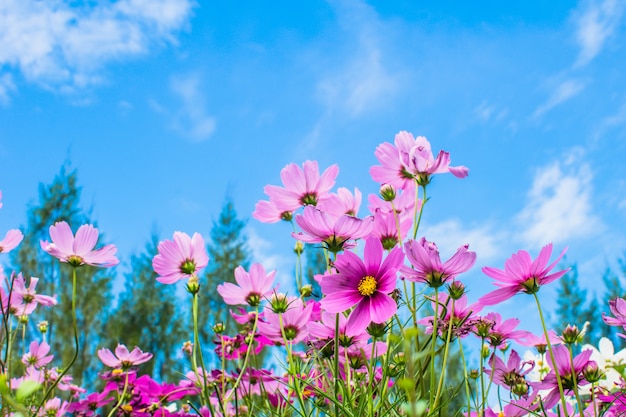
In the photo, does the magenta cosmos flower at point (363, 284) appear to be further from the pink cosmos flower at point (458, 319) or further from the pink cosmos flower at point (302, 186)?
the pink cosmos flower at point (302, 186)

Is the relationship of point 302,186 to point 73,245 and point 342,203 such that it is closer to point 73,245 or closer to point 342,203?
point 342,203

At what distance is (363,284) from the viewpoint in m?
0.84

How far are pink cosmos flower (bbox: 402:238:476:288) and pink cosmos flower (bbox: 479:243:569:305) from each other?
7 centimetres

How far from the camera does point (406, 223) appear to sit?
40.5 inches

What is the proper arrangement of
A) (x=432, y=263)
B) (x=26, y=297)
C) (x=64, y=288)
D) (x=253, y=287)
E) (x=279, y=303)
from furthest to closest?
(x=64, y=288) < (x=26, y=297) < (x=253, y=287) < (x=279, y=303) < (x=432, y=263)

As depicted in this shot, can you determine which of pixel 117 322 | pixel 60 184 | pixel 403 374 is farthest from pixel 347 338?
pixel 60 184

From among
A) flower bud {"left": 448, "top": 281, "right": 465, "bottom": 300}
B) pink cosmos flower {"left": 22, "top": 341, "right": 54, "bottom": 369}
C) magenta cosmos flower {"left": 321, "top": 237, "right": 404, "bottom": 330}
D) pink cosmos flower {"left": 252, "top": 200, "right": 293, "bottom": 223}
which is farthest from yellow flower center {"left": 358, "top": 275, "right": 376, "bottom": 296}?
pink cosmos flower {"left": 22, "top": 341, "right": 54, "bottom": 369}

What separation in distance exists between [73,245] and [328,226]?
51cm

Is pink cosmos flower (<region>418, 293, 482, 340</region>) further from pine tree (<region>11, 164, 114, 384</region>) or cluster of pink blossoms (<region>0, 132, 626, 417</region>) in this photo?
pine tree (<region>11, 164, 114, 384</region>)

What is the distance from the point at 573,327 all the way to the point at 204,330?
9291 millimetres

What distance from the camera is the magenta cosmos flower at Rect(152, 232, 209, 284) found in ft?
3.58

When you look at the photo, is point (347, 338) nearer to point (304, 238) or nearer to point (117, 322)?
point (304, 238)

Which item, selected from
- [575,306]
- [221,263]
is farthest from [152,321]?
[575,306]

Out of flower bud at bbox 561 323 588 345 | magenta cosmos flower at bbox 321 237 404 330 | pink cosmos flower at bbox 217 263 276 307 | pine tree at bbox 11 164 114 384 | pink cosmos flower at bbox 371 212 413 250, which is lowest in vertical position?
magenta cosmos flower at bbox 321 237 404 330
